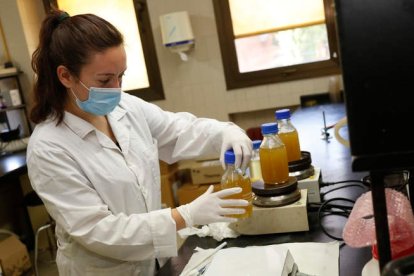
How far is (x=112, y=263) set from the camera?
4.36 feet

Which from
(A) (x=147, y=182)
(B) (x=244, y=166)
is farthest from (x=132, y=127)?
(B) (x=244, y=166)

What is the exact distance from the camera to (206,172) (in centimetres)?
388

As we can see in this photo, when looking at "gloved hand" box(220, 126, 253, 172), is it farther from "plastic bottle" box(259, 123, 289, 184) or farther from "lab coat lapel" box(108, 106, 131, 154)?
"lab coat lapel" box(108, 106, 131, 154)

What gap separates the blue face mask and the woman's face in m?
0.02

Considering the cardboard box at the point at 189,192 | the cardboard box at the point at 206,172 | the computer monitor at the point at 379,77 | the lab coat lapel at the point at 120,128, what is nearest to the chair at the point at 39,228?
the cardboard box at the point at 189,192

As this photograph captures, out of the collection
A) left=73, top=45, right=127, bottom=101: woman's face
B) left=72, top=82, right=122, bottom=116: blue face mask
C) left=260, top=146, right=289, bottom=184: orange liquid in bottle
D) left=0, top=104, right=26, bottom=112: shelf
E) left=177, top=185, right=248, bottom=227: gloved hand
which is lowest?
left=177, top=185, right=248, bottom=227: gloved hand

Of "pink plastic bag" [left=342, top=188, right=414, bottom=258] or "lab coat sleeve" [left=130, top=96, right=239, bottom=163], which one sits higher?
"lab coat sleeve" [left=130, top=96, right=239, bottom=163]

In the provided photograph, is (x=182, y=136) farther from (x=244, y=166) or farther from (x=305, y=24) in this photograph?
(x=305, y=24)

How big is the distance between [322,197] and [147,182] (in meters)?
0.62

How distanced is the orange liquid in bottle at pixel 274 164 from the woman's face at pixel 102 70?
0.55 metres

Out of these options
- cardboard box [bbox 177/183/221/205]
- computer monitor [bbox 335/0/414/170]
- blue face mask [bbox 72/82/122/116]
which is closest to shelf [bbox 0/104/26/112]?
cardboard box [bbox 177/183/221/205]

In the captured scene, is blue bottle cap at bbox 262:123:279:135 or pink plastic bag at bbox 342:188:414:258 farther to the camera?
blue bottle cap at bbox 262:123:279:135

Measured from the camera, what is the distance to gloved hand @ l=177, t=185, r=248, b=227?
1177mm

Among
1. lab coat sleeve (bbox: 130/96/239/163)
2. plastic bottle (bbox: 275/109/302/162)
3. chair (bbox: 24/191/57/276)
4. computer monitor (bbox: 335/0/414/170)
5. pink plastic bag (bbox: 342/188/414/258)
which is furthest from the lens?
chair (bbox: 24/191/57/276)
